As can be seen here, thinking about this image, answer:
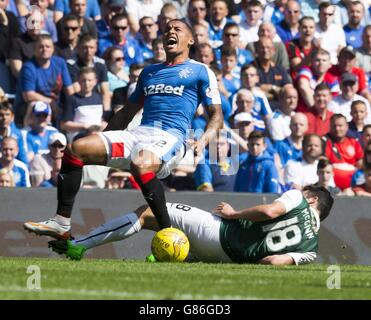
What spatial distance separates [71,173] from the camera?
10.9 m

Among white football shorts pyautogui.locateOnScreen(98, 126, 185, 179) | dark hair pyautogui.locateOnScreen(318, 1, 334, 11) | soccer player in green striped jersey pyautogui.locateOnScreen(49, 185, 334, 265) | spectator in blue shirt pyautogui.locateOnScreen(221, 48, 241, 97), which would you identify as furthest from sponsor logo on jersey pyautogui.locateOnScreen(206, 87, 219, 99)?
dark hair pyautogui.locateOnScreen(318, 1, 334, 11)

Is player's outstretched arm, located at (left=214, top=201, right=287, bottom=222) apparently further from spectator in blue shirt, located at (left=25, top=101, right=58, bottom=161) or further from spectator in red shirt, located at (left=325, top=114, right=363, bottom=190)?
spectator in red shirt, located at (left=325, top=114, right=363, bottom=190)

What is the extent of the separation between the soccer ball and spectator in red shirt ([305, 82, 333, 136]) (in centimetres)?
637

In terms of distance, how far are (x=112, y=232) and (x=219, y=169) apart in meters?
4.26

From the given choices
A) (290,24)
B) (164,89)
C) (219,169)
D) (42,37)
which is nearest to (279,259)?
(164,89)

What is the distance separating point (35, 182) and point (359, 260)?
4443 millimetres

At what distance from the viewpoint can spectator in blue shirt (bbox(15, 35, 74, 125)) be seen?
15648 mm

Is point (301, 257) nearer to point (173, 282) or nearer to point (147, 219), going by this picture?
point (147, 219)

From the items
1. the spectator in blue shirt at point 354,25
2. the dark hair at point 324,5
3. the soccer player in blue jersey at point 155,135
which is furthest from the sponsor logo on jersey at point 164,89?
the spectator in blue shirt at point 354,25

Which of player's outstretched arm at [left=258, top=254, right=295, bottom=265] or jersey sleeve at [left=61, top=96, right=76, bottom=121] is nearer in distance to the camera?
player's outstretched arm at [left=258, top=254, right=295, bottom=265]

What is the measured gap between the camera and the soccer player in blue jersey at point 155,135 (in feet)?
35.6

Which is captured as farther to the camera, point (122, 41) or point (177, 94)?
point (122, 41)

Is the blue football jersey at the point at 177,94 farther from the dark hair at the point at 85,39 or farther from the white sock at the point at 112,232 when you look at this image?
the dark hair at the point at 85,39

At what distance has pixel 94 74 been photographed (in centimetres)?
1591
